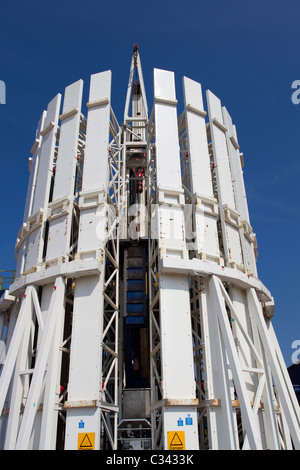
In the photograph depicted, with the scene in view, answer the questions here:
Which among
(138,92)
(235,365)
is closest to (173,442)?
(235,365)

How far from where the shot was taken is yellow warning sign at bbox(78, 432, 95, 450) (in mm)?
11008

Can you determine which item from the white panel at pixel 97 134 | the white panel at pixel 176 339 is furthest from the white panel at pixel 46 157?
the white panel at pixel 176 339

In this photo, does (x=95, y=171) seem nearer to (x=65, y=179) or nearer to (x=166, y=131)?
(x=65, y=179)

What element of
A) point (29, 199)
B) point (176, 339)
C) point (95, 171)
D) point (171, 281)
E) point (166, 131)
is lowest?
point (176, 339)

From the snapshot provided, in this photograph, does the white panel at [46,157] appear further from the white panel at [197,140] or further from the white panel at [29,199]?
the white panel at [197,140]

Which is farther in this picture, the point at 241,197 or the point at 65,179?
the point at 241,197

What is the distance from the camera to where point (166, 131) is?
51.9 ft

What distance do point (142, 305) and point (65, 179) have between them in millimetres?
6086

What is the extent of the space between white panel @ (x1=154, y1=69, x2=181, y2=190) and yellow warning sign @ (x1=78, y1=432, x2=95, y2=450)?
8600mm

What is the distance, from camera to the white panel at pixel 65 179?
14.2m

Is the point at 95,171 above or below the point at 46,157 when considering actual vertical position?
below

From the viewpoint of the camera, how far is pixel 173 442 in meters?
10.9

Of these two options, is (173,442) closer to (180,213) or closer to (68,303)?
(68,303)

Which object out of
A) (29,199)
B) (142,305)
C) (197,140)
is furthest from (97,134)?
(142,305)
